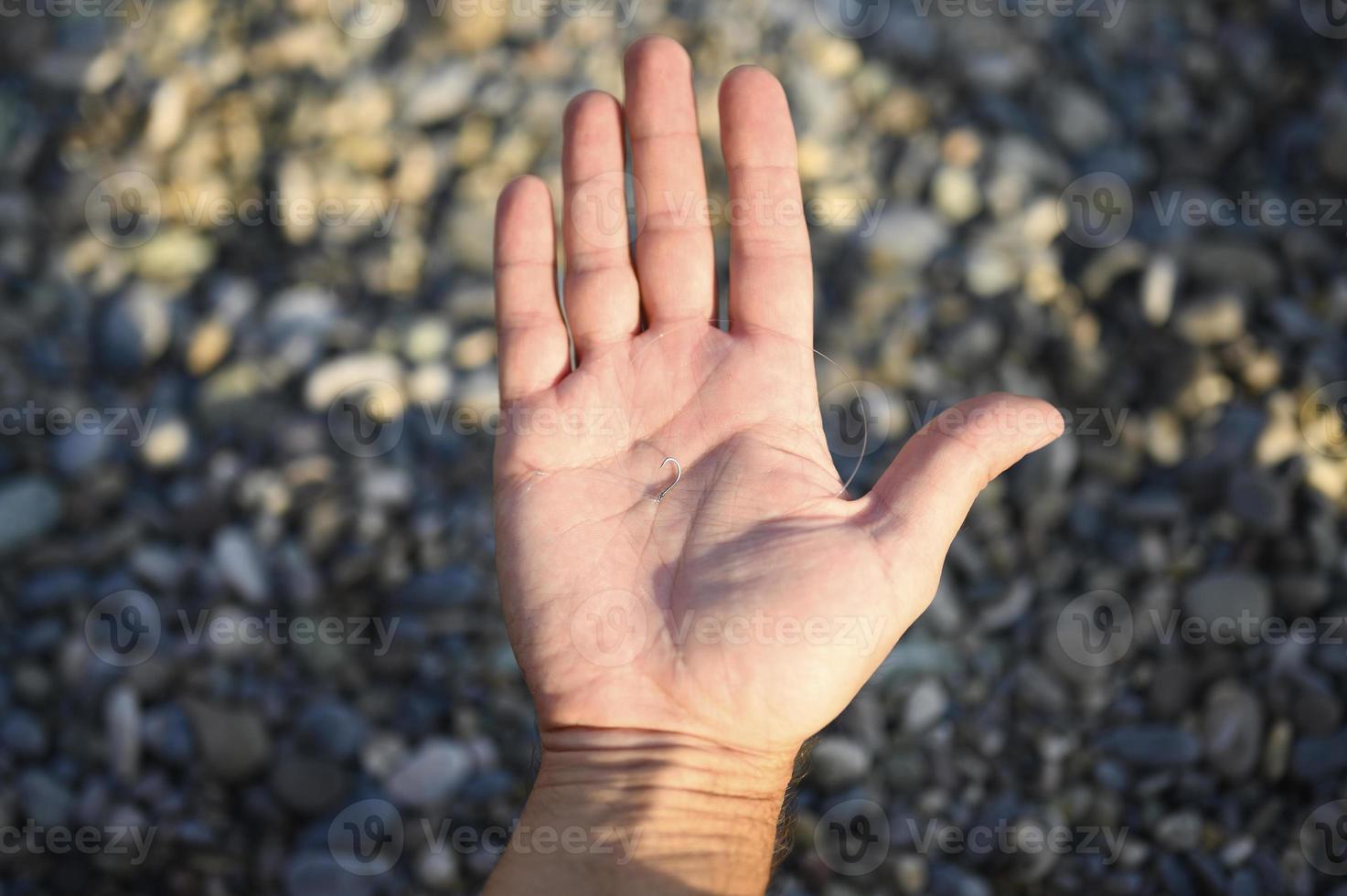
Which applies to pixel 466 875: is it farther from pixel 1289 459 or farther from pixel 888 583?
pixel 1289 459

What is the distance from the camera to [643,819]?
2068mm

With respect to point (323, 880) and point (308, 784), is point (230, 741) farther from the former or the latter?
point (323, 880)

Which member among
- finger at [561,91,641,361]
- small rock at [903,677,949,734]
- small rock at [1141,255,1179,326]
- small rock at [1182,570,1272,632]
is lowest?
small rock at [903,677,949,734]

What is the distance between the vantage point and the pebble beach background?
308cm

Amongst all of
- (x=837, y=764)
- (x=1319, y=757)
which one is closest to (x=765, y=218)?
(x=837, y=764)

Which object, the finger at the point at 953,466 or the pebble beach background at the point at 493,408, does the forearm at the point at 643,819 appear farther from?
the pebble beach background at the point at 493,408

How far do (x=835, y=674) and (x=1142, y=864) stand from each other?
1.59 metres

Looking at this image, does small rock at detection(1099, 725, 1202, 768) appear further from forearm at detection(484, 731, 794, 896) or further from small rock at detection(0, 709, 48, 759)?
small rock at detection(0, 709, 48, 759)

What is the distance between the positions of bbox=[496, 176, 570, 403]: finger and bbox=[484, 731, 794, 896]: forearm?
2.62 feet

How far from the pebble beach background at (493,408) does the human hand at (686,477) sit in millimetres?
1113

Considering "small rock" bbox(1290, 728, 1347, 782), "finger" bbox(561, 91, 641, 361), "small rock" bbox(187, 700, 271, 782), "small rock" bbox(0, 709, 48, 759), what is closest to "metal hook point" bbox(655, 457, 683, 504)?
"finger" bbox(561, 91, 641, 361)

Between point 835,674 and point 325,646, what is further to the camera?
point 325,646

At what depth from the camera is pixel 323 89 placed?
441cm

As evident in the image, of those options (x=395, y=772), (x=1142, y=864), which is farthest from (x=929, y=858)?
(x=395, y=772)
